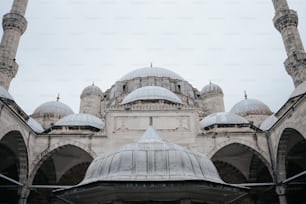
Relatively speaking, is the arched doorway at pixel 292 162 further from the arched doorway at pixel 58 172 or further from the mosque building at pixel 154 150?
the arched doorway at pixel 58 172

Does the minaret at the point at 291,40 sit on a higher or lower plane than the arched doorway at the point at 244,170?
higher

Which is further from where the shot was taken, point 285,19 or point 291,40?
point 285,19

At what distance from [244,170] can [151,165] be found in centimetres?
1106

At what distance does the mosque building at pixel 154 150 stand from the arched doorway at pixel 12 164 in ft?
0.13

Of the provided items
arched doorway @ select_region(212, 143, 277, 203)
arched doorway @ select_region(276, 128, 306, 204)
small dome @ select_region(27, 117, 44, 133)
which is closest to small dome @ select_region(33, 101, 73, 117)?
small dome @ select_region(27, 117, 44, 133)

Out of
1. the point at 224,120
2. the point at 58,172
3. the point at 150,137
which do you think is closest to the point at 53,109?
the point at 58,172

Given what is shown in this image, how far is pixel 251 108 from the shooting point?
1917cm

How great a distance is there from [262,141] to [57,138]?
27.1 ft

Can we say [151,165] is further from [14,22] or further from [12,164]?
[14,22]

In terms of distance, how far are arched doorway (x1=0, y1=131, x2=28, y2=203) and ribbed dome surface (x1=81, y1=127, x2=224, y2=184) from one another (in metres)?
6.36

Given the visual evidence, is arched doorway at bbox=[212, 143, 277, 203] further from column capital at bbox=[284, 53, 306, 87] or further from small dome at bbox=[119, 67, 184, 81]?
small dome at bbox=[119, 67, 184, 81]

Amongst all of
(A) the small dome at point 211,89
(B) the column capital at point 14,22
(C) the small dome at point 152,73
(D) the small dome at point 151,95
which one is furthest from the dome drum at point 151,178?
(A) the small dome at point 211,89

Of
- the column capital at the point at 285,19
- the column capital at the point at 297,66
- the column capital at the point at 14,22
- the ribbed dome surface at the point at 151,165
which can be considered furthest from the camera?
the column capital at the point at 285,19

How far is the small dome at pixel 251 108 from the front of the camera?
62.2 ft
